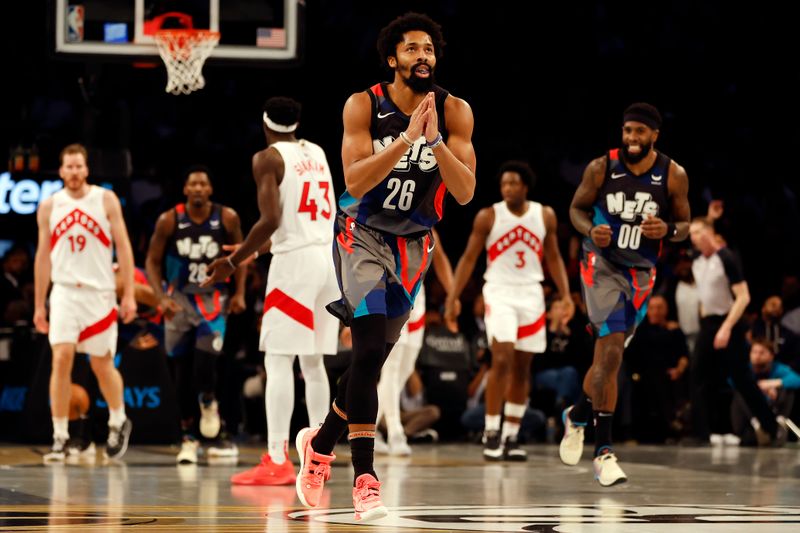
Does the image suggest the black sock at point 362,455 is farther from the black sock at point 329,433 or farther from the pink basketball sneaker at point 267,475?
the pink basketball sneaker at point 267,475

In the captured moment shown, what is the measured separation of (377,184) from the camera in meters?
5.84

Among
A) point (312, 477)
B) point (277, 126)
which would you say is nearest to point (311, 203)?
point (277, 126)

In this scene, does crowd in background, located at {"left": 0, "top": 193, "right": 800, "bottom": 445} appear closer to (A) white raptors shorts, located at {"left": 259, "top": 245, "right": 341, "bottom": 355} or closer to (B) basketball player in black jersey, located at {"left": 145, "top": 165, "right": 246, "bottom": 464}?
(B) basketball player in black jersey, located at {"left": 145, "top": 165, "right": 246, "bottom": 464}

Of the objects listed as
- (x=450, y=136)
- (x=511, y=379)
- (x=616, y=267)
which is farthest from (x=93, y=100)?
(x=450, y=136)

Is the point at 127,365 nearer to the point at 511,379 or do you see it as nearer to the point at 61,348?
the point at 61,348

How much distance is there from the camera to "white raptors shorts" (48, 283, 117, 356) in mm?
9828

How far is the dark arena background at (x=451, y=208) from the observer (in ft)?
23.0

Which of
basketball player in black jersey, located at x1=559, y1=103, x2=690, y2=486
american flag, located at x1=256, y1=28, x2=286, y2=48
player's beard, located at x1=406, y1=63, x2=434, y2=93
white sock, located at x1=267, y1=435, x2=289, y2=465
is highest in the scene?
american flag, located at x1=256, y1=28, x2=286, y2=48

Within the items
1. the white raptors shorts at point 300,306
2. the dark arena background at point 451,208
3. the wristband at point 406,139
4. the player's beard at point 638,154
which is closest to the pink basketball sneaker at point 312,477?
the dark arena background at point 451,208

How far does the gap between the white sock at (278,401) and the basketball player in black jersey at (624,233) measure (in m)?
1.81

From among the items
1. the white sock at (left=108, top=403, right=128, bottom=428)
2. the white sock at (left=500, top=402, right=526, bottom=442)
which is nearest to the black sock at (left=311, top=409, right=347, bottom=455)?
the white sock at (left=108, top=403, right=128, bottom=428)

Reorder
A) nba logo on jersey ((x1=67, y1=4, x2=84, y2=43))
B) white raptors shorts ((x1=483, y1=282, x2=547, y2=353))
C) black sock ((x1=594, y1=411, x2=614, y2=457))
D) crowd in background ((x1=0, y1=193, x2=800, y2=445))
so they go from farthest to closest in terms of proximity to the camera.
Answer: crowd in background ((x1=0, y1=193, x2=800, y2=445))
nba logo on jersey ((x1=67, y1=4, x2=84, y2=43))
white raptors shorts ((x1=483, y1=282, x2=547, y2=353))
black sock ((x1=594, y1=411, x2=614, y2=457))

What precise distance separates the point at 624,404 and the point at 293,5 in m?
4.99

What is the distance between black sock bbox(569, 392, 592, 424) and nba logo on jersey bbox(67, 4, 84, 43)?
19.5 ft
